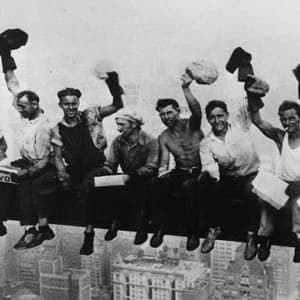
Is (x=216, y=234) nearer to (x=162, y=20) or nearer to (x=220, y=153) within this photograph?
(x=220, y=153)

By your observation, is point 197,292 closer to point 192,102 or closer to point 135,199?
point 135,199

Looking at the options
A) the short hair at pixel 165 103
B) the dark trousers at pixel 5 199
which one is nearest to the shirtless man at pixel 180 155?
the short hair at pixel 165 103

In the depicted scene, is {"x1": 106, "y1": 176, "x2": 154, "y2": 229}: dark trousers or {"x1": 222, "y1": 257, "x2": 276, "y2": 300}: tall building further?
{"x1": 106, "y1": 176, "x2": 154, "y2": 229}: dark trousers

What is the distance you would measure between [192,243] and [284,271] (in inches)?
16.1

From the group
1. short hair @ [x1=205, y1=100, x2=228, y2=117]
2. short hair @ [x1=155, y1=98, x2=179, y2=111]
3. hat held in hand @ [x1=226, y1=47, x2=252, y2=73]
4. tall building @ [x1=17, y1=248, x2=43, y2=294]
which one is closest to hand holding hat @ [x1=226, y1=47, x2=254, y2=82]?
hat held in hand @ [x1=226, y1=47, x2=252, y2=73]

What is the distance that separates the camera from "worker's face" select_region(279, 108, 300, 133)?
2.37m

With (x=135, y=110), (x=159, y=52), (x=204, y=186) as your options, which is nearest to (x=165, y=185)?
(x=204, y=186)

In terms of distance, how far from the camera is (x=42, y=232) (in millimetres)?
2842

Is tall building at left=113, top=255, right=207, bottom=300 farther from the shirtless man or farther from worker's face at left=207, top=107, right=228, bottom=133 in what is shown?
worker's face at left=207, top=107, right=228, bottom=133

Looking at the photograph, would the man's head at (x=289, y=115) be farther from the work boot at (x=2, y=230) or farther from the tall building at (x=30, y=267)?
the work boot at (x=2, y=230)

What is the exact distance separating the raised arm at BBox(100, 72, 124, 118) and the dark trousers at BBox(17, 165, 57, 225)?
1.34 ft

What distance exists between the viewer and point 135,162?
8.63 feet

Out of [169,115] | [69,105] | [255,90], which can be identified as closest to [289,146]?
[255,90]

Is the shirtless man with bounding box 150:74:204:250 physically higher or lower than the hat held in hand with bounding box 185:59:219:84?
lower
